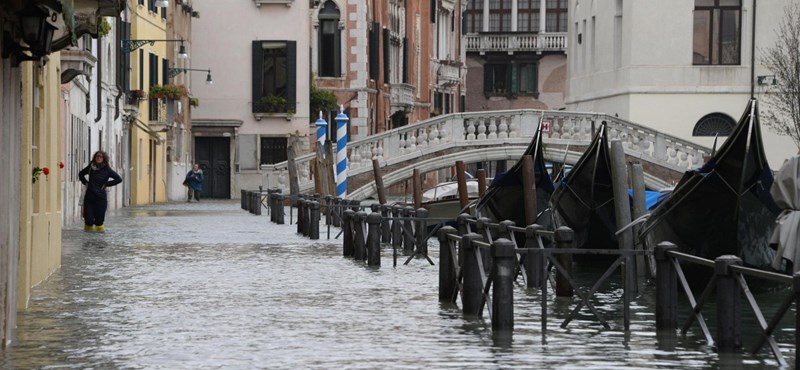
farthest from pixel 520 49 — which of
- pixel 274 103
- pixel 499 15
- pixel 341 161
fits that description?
pixel 341 161

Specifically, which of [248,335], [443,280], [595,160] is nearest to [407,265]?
[595,160]

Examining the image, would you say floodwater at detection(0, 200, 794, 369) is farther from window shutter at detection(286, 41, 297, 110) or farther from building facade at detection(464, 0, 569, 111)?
building facade at detection(464, 0, 569, 111)

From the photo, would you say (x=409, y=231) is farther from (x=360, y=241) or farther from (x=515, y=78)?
(x=515, y=78)

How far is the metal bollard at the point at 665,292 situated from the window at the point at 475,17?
70763 mm

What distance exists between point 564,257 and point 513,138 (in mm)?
26591

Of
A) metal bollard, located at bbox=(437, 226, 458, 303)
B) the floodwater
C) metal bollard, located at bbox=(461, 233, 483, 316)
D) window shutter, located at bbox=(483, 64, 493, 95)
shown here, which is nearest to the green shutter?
window shutter, located at bbox=(483, 64, 493, 95)

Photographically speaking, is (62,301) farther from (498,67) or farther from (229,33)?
(498,67)

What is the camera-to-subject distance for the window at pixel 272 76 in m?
54.5

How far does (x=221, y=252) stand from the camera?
923 inches

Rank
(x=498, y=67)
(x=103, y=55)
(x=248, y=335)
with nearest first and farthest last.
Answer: (x=248, y=335), (x=103, y=55), (x=498, y=67)

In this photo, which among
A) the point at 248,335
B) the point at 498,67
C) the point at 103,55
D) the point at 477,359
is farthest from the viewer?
the point at 498,67

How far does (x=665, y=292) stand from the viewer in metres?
12.9

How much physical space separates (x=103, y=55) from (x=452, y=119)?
888 cm

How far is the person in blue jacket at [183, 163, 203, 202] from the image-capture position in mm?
52312
